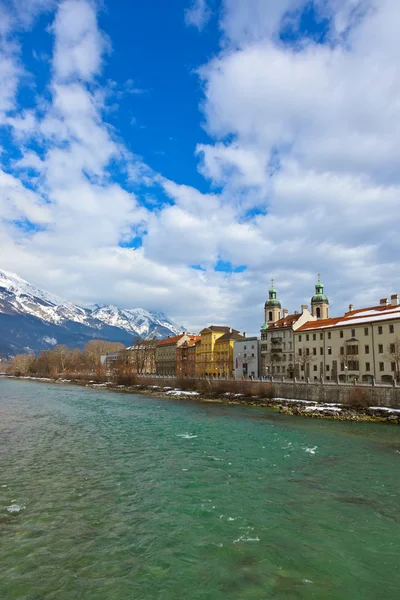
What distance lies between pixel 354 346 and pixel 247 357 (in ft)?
120

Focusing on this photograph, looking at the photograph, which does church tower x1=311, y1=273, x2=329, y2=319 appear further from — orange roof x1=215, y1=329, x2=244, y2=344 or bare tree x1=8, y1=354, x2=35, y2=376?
bare tree x1=8, y1=354, x2=35, y2=376

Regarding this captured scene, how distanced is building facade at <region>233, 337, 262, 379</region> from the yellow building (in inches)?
160

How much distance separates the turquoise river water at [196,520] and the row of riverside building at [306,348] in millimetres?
34638

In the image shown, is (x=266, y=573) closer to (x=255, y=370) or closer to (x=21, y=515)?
(x=21, y=515)

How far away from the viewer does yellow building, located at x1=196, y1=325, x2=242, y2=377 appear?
109m

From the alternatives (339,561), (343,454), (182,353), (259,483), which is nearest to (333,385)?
(343,454)

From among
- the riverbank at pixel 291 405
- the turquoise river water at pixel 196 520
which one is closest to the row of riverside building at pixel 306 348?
the riverbank at pixel 291 405

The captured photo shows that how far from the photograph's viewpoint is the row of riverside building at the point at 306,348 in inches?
2453

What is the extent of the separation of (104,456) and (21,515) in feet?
29.4

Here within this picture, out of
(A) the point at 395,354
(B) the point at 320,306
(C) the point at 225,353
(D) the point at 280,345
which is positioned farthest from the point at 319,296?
(A) the point at 395,354

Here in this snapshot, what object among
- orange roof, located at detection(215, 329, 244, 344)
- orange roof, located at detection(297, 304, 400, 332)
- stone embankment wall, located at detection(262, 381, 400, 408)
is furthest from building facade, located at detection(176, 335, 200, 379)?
stone embankment wall, located at detection(262, 381, 400, 408)

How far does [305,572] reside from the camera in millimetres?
10383

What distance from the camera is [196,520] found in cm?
1376

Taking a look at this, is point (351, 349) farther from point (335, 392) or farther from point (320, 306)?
point (320, 306)
